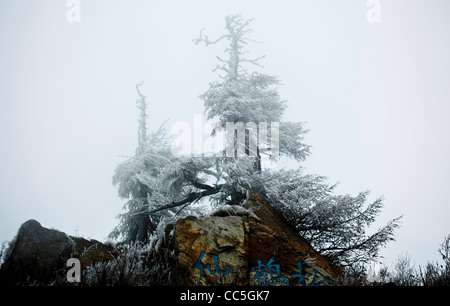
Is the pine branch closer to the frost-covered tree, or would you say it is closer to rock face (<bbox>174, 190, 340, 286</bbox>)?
the frost-covered tree

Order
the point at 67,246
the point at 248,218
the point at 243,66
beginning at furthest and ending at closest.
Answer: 1. the point at 243,66
2. the point at 248,218
3. the point at 67,246

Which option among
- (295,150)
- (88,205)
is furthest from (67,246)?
(88,205)

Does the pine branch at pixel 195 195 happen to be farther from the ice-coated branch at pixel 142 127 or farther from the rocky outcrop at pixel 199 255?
the ice-coated branch at pixel 142 127

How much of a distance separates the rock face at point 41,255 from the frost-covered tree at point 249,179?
3926 millimetres

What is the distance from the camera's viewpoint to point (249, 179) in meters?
9.57

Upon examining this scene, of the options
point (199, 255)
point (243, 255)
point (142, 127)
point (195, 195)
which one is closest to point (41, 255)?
point (199, 255)

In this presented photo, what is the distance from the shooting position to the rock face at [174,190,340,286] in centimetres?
549

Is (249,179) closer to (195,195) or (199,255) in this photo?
(195,195)

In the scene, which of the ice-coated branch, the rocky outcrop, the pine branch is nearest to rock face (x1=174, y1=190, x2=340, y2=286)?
the rocky outcrop

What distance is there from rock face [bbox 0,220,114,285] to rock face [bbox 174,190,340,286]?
2142 millimetres
